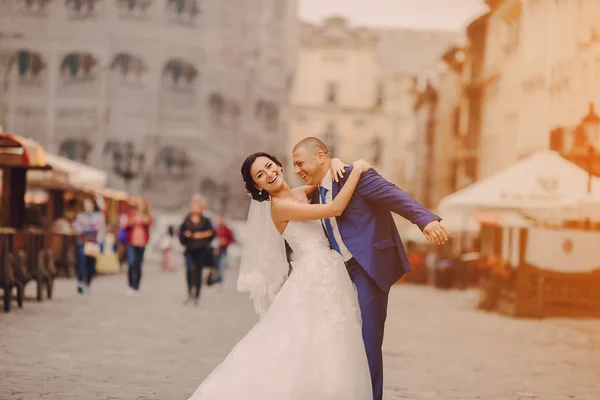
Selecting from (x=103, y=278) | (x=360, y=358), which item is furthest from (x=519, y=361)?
(x=103, y=278)

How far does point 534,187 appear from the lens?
22750 mm

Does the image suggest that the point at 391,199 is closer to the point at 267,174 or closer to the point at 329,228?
the point at 329,228

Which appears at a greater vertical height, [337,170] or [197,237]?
[337,170]

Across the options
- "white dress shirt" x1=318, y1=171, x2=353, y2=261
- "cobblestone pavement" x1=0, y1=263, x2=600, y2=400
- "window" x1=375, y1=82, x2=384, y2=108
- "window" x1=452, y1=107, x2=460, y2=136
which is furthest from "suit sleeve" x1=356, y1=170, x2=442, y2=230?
"window" x1=375, y1=82, x2=384, y2=108

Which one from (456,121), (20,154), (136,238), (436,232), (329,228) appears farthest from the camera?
(456,121)

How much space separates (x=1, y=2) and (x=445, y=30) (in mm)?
49094

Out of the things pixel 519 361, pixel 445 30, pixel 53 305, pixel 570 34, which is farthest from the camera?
pixel 445 30

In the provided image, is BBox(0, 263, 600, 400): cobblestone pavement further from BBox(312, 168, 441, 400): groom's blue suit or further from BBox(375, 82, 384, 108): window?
BBox(375, 82, 384, 108): window

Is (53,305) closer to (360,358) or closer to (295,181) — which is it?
(360,358)

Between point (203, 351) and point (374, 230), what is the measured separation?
615 cm

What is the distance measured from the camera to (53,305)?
19.7 meters

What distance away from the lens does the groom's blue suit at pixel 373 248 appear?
7238mm

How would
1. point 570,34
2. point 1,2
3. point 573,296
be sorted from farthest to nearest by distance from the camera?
point 1,2, point 570,34, point 573,296

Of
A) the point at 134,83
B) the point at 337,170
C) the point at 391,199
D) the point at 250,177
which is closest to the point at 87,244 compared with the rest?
the point at 250,177
